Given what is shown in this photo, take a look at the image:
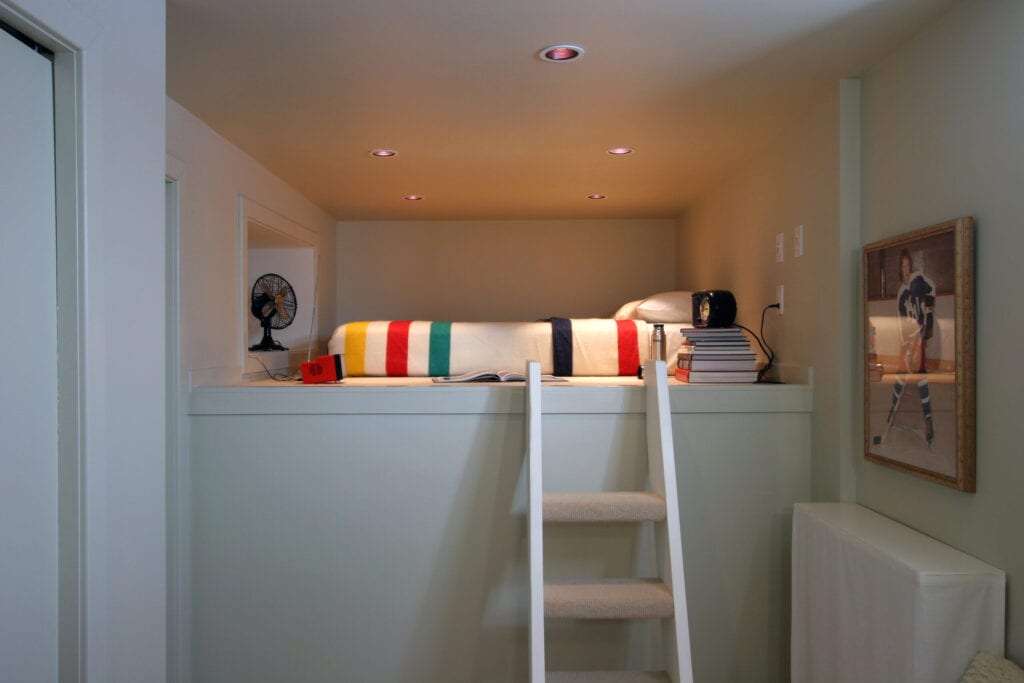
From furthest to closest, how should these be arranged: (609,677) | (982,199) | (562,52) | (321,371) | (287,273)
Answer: (287,273) < (321,371) < (609,677) < (562,52) < (982,199)

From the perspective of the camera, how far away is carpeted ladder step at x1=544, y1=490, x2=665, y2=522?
2.35 m

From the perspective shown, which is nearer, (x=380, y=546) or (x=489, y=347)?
(x=380, y=546)

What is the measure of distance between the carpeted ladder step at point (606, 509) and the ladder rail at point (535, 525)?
61 millimetres

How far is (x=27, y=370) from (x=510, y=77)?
1.63 m

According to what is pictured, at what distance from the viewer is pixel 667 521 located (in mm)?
2316

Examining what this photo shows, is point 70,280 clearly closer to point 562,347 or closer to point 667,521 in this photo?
point 667,521

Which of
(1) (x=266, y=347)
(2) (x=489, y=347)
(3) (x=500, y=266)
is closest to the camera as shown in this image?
(2) (x=489, y=347)

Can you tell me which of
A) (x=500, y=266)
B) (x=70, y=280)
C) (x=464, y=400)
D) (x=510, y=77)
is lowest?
(x=464, y=400)

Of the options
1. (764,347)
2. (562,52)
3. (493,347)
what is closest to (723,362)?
(764,347)

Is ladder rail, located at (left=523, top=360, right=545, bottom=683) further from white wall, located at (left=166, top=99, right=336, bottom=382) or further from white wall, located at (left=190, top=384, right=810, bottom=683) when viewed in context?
white wall, located at (left=166, top=99, right=336, bottom=382)

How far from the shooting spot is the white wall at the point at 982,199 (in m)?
1.68

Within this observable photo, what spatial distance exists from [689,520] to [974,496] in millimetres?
1035

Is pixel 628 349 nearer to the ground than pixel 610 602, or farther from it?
farther from it

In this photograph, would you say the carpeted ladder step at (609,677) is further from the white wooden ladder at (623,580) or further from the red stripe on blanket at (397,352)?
the red stripe on blanket at (397,352)
